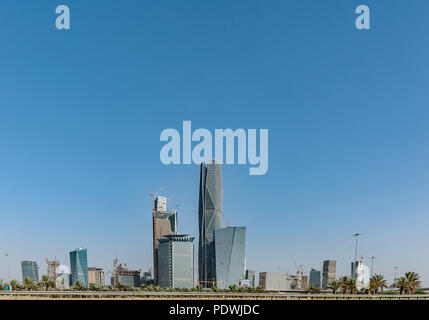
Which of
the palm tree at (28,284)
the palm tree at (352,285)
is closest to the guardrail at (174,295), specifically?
the palm tree at (352,285)

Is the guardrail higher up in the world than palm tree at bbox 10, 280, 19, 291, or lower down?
higher up

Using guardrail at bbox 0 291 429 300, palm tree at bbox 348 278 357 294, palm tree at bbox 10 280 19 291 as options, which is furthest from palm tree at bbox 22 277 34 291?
palm tree at bbox 348 278 357 294

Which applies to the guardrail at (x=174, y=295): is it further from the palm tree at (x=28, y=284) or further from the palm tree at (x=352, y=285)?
the palm tree at (x=28, y=284)

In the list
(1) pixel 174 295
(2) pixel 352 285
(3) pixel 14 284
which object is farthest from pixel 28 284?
(2) pixel 352 285

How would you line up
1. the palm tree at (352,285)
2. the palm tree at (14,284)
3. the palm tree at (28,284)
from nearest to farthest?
1. the palm tree at (14,284)
2. the palm tree at (352,285)
3. the palm tree at (28,284)

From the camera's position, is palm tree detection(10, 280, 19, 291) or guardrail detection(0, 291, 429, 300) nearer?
guardrail detection(0, 291, 429, 300)

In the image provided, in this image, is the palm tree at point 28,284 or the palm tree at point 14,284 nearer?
the palm tree at point 14,284

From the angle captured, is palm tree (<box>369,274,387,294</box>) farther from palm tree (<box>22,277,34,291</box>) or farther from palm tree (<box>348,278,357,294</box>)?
palm tree (<box>22,277,34,291</box>)

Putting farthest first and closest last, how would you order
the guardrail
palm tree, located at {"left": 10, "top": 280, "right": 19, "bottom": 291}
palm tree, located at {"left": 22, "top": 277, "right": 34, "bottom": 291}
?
palm tree, located at {"left": 22, "top": 277, "right": 34, "bottom": 291} → palm tree, located at {"left": 10, "top": 280, "right": 19, "bottom": 291} → the guardrail

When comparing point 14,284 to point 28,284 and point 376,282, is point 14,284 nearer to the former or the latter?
point 28,284

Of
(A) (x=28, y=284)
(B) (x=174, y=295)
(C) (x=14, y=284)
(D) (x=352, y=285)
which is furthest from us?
(A) (x=28, y=284)
